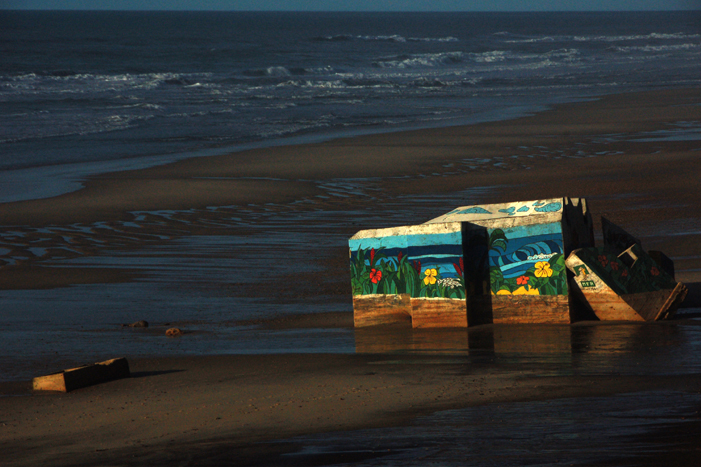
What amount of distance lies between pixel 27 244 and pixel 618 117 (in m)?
19.5

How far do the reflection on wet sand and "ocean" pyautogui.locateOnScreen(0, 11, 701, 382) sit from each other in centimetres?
17

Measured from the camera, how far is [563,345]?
6.46 metres

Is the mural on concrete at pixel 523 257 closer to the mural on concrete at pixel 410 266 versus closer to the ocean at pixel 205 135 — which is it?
the mural on concrete at pixel 410 266

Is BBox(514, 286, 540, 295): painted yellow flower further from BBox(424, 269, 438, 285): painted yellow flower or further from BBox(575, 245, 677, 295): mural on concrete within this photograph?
BBox(424, 269, 438, 285): painted yellow flower

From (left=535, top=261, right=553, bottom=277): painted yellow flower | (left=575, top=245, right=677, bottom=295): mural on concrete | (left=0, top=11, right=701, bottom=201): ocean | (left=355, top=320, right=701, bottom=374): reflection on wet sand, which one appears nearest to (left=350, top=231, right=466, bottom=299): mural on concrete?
(left=355, top=320, right=701, bottom=374): reflection on wet sand

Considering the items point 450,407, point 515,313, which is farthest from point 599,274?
point 450,407

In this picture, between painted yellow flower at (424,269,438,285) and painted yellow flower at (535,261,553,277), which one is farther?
painted yellow flower at (424,269,438,285)

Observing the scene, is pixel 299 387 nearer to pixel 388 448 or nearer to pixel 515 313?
pixel 388 448

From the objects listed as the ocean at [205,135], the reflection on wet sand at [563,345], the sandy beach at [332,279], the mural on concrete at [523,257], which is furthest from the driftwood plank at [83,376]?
the mural on concrete at [523,257]

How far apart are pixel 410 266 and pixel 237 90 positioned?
35.8 meters

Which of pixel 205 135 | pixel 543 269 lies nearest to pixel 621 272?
pixel 543 269

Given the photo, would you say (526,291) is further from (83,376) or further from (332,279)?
(83,376)

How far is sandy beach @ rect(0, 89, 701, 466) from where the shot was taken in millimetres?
→ 4852

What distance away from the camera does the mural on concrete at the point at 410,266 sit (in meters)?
7.18
